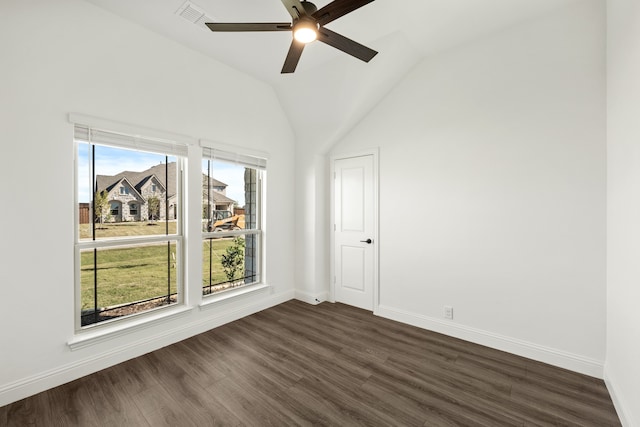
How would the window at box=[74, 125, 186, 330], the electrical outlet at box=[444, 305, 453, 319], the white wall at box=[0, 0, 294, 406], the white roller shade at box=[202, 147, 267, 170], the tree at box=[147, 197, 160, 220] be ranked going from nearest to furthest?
the white wall at box=[0, 0, 294, 406], the window at box=[74, 125, 186, 330], the tree at box=[147, 197, 160, 220], the electrical outlet at box=[444, 305, 453, 319], the white roller shade at box=[202, 147, 267, 170]

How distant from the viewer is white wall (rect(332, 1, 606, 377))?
7.70ft

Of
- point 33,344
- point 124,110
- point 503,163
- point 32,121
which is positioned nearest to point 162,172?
point 124,110

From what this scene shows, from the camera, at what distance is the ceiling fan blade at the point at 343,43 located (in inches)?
75.7

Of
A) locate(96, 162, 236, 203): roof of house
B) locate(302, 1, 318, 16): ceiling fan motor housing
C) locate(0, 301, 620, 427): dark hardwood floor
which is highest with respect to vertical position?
locate(302, 1, 318, 16): ceiling fan motor housing

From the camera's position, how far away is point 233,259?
3.70 m

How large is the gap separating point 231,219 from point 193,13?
2188 mm

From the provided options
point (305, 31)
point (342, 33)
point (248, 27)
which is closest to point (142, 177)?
point (248, 27)

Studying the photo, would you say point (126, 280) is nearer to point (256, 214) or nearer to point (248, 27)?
point (256, 214)

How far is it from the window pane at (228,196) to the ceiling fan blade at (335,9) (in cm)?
205

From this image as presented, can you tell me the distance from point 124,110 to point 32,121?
638 millimetres

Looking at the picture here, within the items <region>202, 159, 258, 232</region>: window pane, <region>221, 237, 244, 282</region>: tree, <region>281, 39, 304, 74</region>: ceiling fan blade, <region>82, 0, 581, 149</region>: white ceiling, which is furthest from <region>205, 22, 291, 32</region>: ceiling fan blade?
<region>221, 237, 244, 282</region>: tree

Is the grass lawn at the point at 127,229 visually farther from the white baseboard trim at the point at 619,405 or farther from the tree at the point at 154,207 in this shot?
the white baseboard trim at the point at 619,405

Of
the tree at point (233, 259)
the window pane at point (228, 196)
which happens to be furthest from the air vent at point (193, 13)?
the tree at point (233, 259)

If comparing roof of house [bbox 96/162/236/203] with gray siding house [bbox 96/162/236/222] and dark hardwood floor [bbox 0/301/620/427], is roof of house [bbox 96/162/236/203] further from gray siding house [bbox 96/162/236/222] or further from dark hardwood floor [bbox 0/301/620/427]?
dark hardwood floor [bbox 0/301/620/427]
